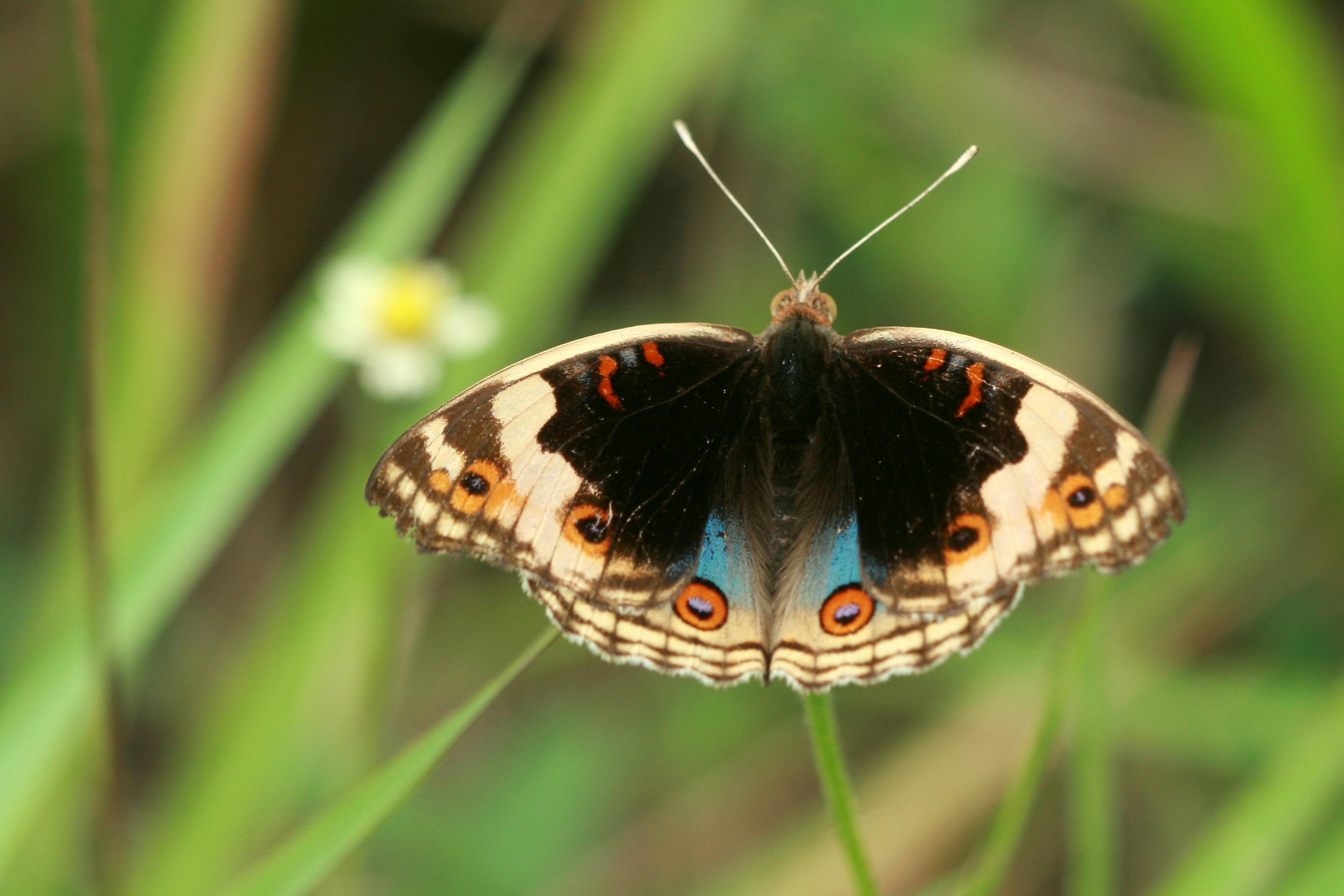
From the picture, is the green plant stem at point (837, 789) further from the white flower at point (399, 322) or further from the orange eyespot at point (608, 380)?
the white flower at point (399, 322)

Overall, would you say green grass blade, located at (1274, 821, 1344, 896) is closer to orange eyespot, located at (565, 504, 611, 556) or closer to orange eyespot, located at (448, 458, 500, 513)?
orange eyespot, located at (565, 504, 611, 556)

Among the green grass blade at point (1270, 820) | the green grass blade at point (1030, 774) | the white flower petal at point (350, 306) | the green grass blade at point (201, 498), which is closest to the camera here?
the green grass blade at point (1030, 774)

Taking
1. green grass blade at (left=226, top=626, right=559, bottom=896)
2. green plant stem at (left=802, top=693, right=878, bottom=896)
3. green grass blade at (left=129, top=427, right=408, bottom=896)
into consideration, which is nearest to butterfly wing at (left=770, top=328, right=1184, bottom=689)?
green plant stem at (left=802, top=693, right=878, bottom=896)

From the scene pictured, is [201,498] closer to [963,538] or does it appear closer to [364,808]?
[364,808]

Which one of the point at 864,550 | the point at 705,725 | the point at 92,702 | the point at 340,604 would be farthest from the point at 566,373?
the point at 705,725

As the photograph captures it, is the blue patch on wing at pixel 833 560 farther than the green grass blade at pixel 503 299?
No

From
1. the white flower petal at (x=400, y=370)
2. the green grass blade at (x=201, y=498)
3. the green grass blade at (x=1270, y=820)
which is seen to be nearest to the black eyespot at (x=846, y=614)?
the green grass blade at (x=1270, y=820)

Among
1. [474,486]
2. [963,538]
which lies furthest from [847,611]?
[474,486]
